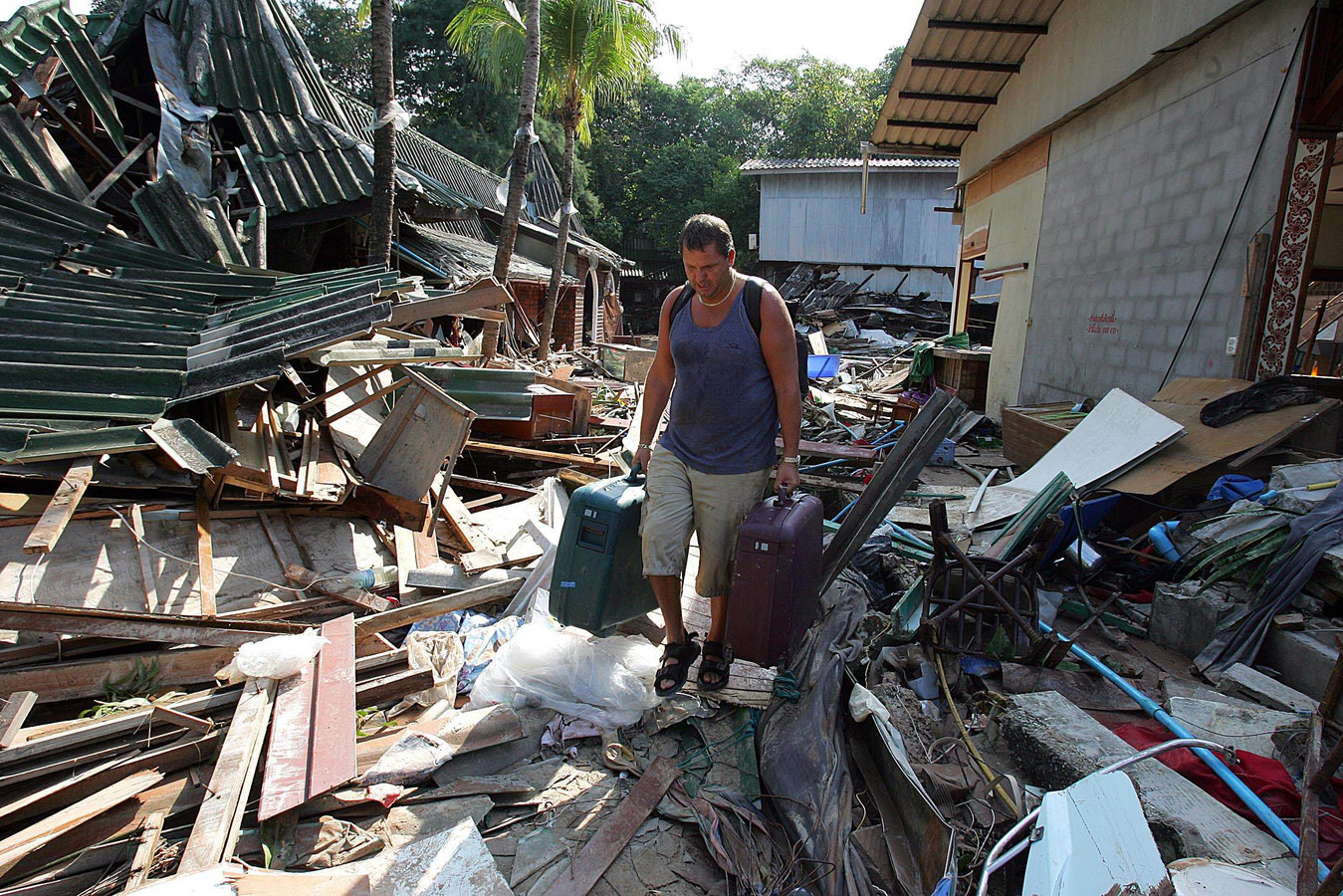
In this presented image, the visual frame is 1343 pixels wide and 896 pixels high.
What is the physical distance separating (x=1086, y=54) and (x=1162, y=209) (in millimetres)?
2656

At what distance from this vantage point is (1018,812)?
86.1 inches

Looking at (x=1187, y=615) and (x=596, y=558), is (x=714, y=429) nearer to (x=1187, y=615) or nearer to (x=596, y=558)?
(x=596, y=558)

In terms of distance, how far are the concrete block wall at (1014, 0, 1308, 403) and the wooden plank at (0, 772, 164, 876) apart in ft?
22.9

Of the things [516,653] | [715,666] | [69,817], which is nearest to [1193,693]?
[715,666]

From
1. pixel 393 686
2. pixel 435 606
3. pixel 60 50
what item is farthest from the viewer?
pixel 60 50

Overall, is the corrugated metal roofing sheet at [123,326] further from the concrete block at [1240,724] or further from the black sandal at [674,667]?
the concrete block at [1240,724]

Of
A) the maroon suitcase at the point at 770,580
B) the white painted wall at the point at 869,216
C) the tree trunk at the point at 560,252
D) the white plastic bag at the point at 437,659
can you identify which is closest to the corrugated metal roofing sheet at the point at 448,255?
the tree trunk at the point at 560,252

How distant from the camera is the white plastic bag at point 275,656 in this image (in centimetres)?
288

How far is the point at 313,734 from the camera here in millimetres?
2605

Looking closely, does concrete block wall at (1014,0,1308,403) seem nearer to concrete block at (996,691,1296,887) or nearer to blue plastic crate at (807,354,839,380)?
concrete block at (996,691,1296,887)

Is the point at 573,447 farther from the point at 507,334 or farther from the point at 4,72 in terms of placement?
the point at 507,334

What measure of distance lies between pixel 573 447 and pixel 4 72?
5788 mm

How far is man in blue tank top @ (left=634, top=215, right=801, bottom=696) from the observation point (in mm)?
2809

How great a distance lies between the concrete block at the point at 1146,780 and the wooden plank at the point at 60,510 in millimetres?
3509
